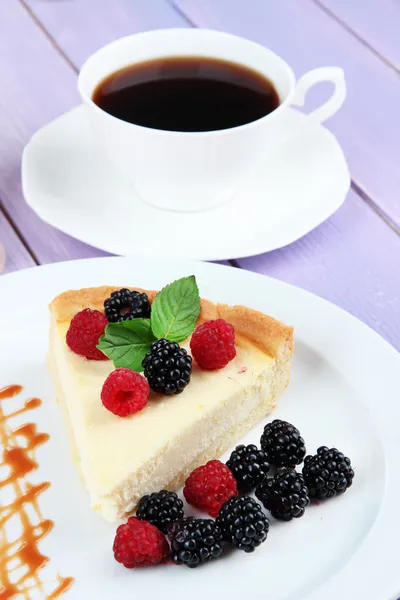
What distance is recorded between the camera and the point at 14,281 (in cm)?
218

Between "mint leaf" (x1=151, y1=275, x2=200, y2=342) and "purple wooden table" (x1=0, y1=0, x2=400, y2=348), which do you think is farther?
"purple wooden table" (x1=0, y1=0, x2=400, y2=348)

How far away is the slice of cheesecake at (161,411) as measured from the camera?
179 centimetres

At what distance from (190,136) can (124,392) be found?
713 mm

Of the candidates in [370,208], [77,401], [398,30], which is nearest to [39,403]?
[77,401]

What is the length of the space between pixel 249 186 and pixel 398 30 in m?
1.18

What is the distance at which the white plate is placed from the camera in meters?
1.62

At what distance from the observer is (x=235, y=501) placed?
1658mm

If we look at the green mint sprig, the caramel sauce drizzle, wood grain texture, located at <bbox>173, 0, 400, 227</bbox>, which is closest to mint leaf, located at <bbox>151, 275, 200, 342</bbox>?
the green mint sprig

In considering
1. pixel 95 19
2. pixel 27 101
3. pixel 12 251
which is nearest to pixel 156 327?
pixel 12 251

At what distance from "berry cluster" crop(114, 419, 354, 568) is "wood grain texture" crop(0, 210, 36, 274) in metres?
0.87

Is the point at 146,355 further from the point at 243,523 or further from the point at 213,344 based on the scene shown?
the point at 243,523

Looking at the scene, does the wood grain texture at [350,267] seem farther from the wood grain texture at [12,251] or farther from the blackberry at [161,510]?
the blackberry at [161,510]

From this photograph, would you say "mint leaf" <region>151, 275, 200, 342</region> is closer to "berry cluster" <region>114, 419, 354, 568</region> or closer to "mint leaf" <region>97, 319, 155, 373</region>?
"mint leaf" <region>97, 319, 155, 373</region>

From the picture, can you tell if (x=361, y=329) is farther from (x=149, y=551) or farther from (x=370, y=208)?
(x=149, y=551)
